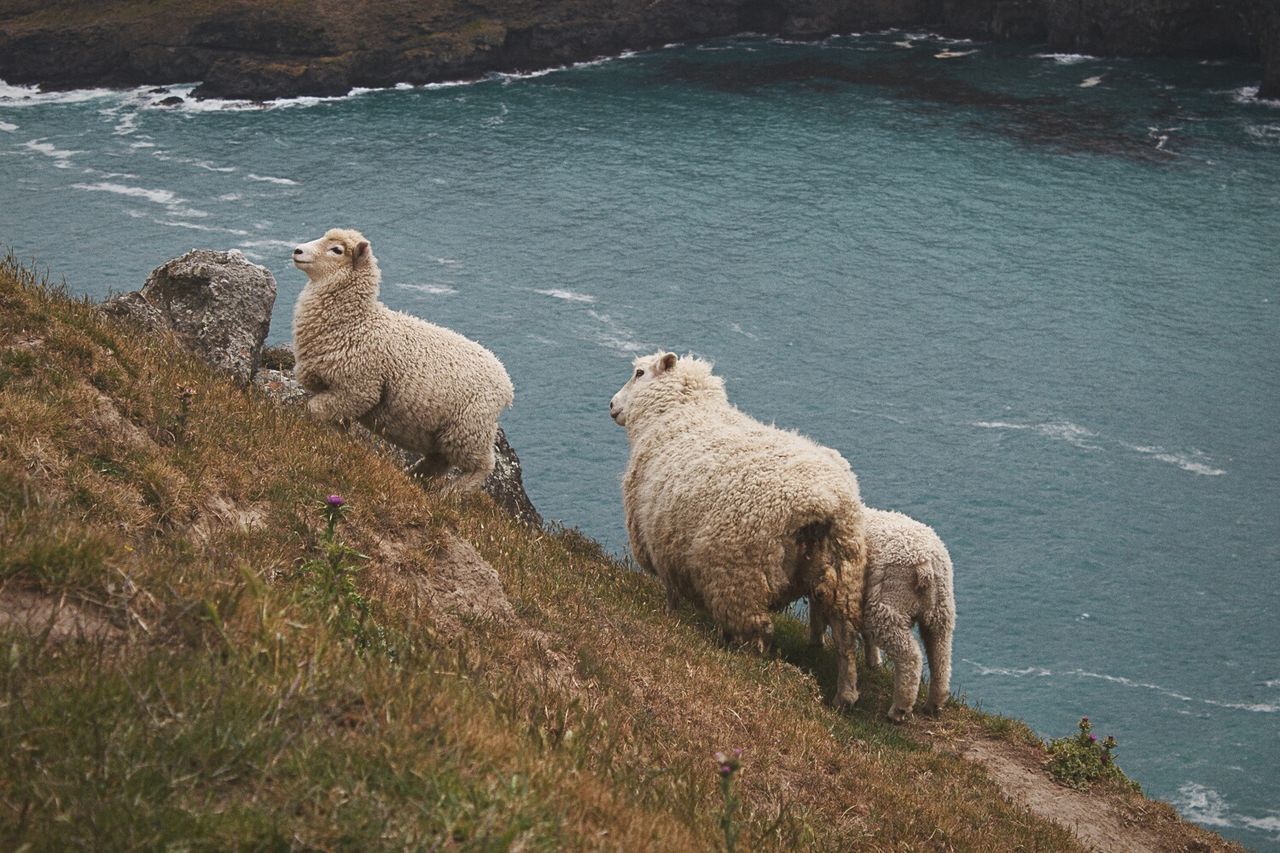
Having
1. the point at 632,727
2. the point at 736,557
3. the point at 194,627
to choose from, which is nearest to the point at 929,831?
the point at 632,727

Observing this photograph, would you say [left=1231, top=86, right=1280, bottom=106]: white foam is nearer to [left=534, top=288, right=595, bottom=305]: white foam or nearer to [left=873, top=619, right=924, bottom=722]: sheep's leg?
[left=534, top=288, right=595, bottom=305]: white foam

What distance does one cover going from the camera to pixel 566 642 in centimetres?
1123

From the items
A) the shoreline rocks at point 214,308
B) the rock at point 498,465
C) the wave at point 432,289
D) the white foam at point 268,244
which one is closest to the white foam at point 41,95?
the white foam at point 268,244

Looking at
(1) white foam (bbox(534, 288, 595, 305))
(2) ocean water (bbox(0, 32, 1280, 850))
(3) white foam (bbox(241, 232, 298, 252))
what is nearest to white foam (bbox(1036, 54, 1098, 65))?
(2) ocean water (bbox(0, 32, 1280, 850))

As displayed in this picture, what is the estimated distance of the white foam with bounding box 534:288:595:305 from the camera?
208 ft

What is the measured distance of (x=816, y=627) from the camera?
17125mm


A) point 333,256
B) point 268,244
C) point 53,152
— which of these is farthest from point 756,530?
point 53,152

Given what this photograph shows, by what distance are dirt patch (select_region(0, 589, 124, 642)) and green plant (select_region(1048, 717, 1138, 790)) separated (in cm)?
1157

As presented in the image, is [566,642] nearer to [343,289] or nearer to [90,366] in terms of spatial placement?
[90,366]

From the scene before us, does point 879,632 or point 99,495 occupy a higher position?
point 99,495

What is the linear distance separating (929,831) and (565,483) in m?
38.1

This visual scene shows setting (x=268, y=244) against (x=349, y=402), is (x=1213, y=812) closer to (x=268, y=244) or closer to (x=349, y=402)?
(x=349, y=402)

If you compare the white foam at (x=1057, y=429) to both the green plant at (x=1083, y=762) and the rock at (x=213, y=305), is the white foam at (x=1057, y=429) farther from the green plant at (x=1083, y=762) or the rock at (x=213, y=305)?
the rock at (x=213, y=305)

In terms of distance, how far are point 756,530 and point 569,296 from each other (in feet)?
162
